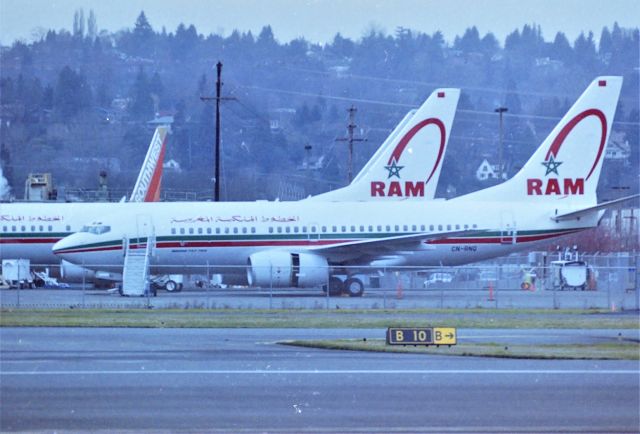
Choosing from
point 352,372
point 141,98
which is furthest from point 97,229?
point 141,98

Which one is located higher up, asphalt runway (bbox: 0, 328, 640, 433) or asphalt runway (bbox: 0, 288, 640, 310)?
asphalt runway (bbox: 0, 288, 640, 310)

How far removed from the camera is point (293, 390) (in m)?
12.6

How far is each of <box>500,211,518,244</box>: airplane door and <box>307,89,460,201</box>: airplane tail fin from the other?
805 cm

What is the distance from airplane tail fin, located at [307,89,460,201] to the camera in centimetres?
4675

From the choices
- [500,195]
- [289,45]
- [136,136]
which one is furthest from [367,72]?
[500,195]

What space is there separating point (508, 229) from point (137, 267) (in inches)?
478

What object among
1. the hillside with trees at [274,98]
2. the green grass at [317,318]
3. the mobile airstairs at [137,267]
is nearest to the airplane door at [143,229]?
the mobile airstairs at [137,267]

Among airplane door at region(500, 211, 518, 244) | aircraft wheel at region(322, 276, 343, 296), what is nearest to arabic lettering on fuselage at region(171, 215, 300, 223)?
aircraft wheel at region(322, 276, 343, 296)

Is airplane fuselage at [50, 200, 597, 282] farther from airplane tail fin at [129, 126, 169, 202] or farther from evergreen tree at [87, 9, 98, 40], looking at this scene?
evergreen tree at [87, 9, 98, 40]

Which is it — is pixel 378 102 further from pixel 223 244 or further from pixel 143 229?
pixel 143 229

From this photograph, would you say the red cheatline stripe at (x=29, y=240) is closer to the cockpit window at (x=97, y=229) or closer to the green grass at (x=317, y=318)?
the cockpit window at (x=97, y=229)

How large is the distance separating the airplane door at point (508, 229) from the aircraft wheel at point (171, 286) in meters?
10.9

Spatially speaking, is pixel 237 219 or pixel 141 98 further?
pixel 141 98

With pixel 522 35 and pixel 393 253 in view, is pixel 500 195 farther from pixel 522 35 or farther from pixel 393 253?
pixel 522 35
